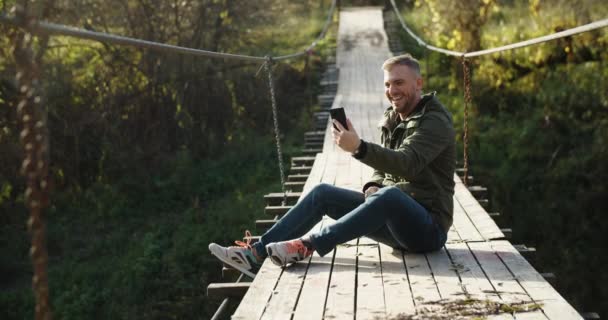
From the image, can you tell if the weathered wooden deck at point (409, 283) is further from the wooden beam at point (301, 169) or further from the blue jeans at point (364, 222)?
the wooden beam at point (301, 169)

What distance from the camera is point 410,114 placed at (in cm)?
361

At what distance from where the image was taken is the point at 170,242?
8.30m

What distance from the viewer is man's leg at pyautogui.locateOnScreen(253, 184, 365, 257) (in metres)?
3.69

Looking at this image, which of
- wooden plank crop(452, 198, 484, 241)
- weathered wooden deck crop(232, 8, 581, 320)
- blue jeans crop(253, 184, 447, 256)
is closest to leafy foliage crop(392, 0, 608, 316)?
wooden plank crop(452, 198, 484, 241)

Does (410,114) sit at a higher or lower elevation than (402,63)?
lower

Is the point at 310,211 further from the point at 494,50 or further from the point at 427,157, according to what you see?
the point at 494,50

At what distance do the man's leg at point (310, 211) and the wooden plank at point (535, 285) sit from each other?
74 centimetres

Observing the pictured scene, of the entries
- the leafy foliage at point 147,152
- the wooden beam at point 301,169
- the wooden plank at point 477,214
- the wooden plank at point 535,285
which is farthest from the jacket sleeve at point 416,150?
the leafy foliage at point 147,152

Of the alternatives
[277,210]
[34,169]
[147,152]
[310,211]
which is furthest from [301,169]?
[34,169]

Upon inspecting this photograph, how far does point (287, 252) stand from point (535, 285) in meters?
1.09

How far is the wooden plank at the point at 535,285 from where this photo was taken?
2736mm

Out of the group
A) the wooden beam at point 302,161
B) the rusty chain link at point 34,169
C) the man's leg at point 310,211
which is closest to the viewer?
the rusty chain link at point 34,169

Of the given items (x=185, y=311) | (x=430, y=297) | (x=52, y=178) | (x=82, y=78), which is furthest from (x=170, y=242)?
(x=430, y=297)

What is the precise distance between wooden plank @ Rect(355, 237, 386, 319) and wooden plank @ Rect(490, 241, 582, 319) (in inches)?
22.6
